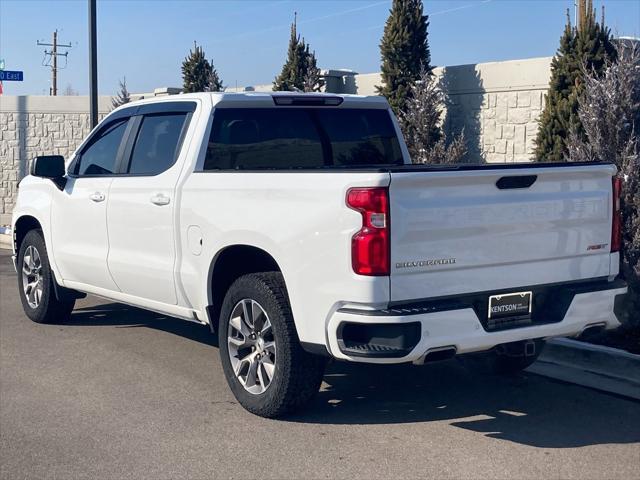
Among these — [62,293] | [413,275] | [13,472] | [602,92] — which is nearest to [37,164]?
[62,293]

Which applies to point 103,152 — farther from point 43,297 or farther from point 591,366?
point 591,366

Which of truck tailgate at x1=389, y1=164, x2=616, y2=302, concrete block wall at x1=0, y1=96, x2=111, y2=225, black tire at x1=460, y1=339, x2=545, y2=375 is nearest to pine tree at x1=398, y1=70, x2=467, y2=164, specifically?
black tire at x1=460, y1=339, x2=545, y2=375

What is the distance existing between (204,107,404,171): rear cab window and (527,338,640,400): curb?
Result: 195cm

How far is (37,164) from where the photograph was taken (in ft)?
25.9

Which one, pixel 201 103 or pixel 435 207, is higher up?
pixel 201 103

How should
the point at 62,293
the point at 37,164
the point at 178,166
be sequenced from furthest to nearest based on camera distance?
the point at 62,293 < the point at 37,164 < the point at 178,166

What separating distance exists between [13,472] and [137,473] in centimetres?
69

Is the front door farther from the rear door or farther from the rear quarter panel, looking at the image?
the rear quarter panel

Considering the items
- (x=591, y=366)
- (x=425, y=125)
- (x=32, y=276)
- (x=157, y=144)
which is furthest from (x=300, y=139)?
(x=425, y=125)

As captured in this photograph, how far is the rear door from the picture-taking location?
6496mm

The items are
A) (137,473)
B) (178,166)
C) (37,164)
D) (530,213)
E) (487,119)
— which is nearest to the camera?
(137,473)

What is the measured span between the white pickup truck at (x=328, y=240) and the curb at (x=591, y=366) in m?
0.37

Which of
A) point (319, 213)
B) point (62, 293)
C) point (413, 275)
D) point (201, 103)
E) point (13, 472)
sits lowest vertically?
point (13, 472)

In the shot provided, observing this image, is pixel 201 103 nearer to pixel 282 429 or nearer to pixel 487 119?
pixel 282 429
